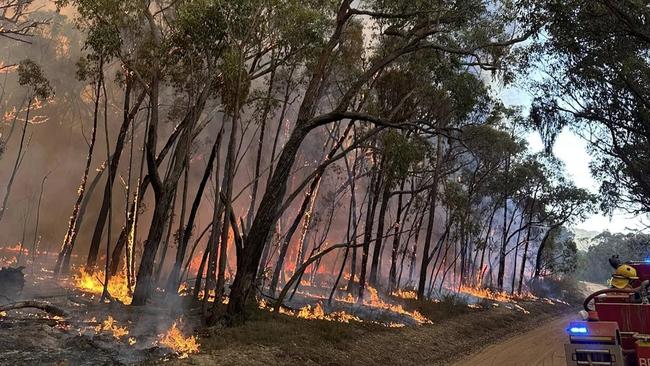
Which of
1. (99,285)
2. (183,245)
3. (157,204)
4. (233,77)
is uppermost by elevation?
(233,77)

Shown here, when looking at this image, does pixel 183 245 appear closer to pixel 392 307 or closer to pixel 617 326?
pixel 392 307

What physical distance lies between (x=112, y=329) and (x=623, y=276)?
10.2 meters

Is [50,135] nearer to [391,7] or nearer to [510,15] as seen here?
[391,7]

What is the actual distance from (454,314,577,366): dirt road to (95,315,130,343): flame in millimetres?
8711

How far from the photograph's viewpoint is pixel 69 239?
18719mm

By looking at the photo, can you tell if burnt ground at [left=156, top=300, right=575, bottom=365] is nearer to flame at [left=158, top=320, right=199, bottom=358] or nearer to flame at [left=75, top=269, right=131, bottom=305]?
flame at [left=158, top=320, right=199, bottom=358]

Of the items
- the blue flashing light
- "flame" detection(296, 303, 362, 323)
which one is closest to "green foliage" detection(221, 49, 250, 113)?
"flame" detection(296, 303, 362, 323)

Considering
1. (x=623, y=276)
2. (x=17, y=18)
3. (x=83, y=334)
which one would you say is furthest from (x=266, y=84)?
(x=623, y=276)

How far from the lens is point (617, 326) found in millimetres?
5551

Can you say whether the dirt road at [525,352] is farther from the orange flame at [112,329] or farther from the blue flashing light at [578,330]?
the orange flame at [112,329]

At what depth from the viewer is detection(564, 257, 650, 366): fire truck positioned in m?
5.31

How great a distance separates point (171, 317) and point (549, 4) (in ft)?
43.9

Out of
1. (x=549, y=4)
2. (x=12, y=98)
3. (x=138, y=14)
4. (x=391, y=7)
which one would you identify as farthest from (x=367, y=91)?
(x=12, y=98)

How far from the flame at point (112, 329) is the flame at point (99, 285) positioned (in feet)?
12.5
